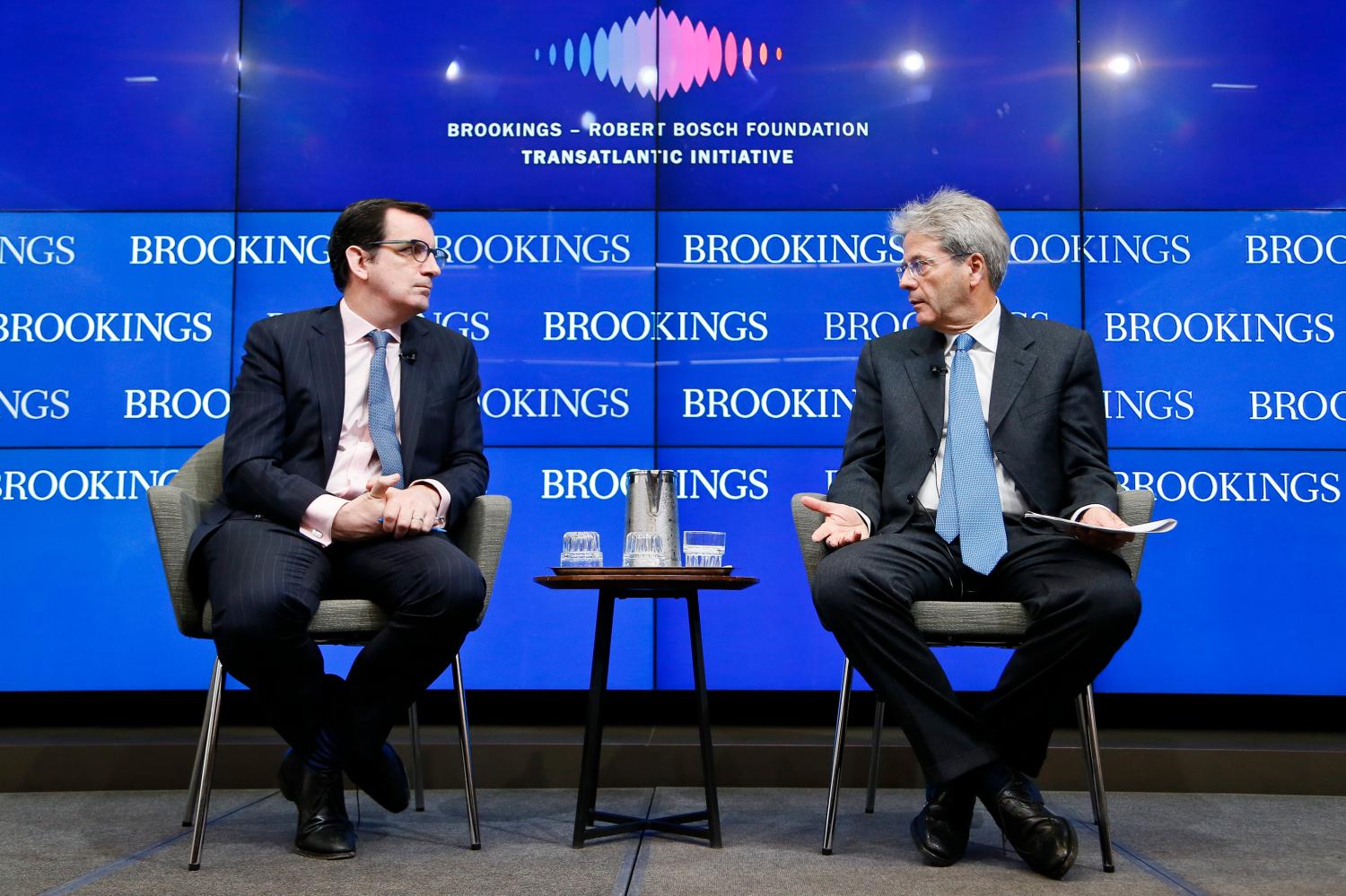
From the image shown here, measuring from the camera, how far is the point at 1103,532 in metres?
2.39

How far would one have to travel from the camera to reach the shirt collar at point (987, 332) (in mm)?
2803

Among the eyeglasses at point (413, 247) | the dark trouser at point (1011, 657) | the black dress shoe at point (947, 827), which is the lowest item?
the black dress shoe at point (947, 827)

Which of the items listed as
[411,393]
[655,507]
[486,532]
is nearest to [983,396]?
[655,507]

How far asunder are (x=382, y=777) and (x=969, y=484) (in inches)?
52.8

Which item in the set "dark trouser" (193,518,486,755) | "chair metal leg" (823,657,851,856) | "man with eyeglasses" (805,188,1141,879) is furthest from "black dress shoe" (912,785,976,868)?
"dark trouser" (193,518,486,755)

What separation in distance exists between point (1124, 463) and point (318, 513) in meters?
2.41

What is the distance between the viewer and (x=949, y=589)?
2611mm

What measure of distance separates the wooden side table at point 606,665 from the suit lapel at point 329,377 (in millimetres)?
568

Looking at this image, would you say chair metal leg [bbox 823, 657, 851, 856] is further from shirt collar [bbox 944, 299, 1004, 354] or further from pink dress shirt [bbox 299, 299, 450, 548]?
pink dress shirt [bbox 299, 299, 450, 548]

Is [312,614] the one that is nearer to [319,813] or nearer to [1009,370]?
[319,813]

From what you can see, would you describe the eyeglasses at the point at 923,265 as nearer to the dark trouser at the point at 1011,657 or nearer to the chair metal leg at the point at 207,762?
the dark trouser at the point at 1011,657

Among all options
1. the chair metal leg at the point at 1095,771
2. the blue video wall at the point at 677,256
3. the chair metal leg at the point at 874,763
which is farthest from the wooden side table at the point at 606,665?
the blue video wall at the point at 677,256

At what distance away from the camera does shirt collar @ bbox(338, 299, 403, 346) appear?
281 centimetres

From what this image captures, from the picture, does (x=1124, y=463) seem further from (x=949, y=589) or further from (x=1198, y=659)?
(x=949, y=589)
